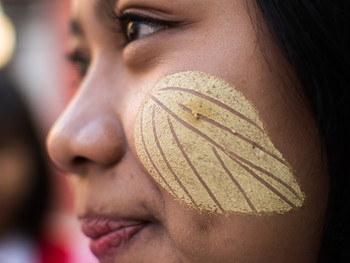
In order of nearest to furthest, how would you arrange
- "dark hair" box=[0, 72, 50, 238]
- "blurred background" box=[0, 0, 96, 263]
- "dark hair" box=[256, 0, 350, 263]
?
"dark hair" box=[256, 0, 350, 263]
"blurred background" box=[0, 0, 96, 263]
"dark hair" box=[0, 72, 50, 238]

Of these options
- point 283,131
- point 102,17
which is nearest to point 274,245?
point 283,131

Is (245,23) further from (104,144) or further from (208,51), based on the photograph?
(104,144)

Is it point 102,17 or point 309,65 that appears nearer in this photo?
point 309,65

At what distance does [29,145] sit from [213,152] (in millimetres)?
2230

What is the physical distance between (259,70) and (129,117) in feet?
1.04

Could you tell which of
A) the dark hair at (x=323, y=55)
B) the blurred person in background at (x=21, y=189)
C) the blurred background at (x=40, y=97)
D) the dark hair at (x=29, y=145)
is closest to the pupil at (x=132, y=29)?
the dark hair at (x=323, y=55)

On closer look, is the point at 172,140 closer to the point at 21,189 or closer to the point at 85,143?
the point at 85,143

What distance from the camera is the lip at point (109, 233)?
86 centimetres

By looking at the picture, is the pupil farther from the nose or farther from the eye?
the nose

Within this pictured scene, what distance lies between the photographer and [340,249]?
78cm

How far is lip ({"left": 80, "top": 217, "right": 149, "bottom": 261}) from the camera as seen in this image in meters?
0.86

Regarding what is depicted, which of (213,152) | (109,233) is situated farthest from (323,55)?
(109,233)

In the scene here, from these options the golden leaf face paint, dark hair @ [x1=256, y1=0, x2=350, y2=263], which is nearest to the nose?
the golden leaf face paint

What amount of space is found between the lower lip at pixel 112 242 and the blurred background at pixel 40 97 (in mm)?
1075
